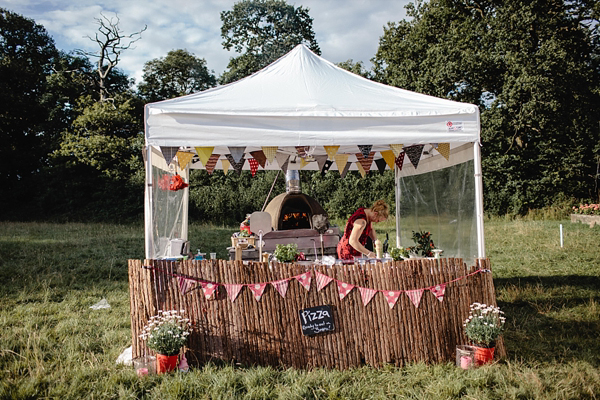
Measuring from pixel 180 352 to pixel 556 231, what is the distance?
1185 centimetres

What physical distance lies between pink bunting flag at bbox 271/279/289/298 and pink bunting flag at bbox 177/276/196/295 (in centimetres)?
73

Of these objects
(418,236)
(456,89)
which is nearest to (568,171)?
(456,89)

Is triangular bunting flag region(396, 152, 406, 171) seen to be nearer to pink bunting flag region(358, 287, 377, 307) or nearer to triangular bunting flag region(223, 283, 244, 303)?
pink bunting flag region(358, 287, 377, 307)

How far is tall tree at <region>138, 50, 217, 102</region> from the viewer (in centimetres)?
2522

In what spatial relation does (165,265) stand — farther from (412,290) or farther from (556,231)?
(556,231)

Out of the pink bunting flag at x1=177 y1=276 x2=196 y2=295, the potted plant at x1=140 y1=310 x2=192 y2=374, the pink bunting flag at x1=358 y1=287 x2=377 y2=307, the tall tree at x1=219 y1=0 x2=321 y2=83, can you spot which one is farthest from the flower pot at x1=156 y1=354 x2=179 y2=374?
the tall tree at x1=219 y1=0 x2=321 y2=83

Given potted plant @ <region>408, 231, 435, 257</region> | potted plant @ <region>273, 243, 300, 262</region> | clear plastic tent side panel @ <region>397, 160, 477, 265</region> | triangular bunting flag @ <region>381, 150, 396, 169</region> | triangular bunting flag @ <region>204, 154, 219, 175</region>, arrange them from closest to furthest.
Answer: potted plant @ <region>273, 243, 300, 262</region>, clear plastic tent side panel @ <region>397, 160, 477, 265</region>, potted plant @ <region>408, 231, 435, 257</region>, triangular bunting flag @ <region>381, 150, 396, 169</region>, triangular bunting flag @ <region>204, 154, 219, 175</region>

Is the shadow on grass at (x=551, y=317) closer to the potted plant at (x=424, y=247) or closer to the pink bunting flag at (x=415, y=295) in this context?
the pink bunting flag at (x=415, y=295)

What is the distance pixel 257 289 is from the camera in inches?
153

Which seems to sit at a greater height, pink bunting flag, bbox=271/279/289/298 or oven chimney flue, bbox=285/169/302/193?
oven chimney flue, bbox=285/169/302/193

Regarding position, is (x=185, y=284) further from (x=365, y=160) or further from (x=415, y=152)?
(x=365, y=160)

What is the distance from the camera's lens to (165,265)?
3867 millimetres

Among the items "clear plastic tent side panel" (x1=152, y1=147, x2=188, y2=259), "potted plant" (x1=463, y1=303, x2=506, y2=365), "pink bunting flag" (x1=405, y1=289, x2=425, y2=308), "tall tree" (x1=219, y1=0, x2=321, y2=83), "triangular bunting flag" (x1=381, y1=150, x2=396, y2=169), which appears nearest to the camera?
"potted plant" (x1=463, y1=303, x2=506, y2=365)

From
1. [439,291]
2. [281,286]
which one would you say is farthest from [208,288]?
[439,291]
